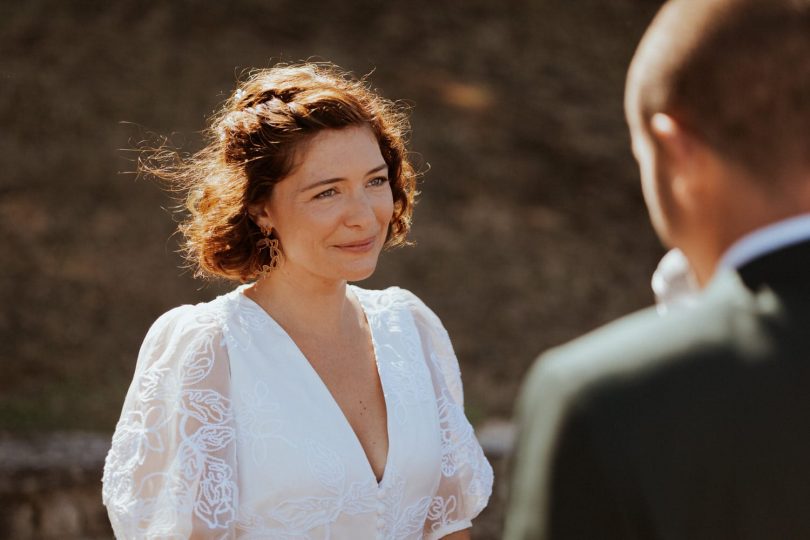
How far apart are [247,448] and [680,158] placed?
1674 mm

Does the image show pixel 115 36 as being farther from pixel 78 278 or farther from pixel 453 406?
pixel 453 406

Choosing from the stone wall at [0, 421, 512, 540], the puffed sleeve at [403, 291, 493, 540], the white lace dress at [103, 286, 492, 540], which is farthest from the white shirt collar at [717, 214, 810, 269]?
the stone wall at [0, 421, 512, 540]

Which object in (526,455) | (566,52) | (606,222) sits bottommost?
(526,455)

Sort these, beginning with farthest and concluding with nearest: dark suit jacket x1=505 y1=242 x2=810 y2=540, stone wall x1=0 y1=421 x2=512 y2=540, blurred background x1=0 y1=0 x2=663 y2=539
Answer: blurred background x1=0 y1=0 x2=663 y2=539
stone wall x1=0 y1=421 x2=512 y2=540
dark suit jacket x1=505 y1=242 x2=810 y2=540

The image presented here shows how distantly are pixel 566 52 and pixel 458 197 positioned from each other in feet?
8.29

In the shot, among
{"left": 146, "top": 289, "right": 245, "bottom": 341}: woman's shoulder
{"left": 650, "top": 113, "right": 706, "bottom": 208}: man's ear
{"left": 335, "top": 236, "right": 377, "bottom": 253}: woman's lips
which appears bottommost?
{"left": 650, "top": 113, "right": 706, "bottom": 208}: man's ear

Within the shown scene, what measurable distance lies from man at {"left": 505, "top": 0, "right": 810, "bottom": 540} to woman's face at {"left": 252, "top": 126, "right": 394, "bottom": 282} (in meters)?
1.66

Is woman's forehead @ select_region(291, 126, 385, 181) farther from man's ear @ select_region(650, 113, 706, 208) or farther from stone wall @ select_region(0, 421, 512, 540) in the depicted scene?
stone wall @ select_region(0, 421, 512, 540)

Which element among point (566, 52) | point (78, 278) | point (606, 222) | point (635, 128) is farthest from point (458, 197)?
point (635, 128)

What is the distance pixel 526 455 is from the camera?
112cm

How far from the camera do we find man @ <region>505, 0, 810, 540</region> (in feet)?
3.46

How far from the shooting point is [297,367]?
2746 mm

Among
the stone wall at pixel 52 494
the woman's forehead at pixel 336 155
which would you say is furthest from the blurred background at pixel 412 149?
the woman's forehead at pixel 336 155

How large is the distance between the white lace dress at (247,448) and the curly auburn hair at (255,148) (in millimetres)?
165
